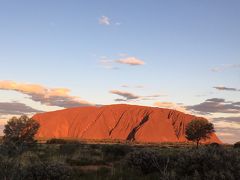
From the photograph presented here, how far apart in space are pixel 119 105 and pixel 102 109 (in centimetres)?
876

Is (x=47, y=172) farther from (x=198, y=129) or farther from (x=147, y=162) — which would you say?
(x=198, y=129)

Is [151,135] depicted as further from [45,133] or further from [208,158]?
[208,158]

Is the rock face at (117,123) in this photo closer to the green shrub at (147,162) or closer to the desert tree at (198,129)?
the desert tree at (198,129)

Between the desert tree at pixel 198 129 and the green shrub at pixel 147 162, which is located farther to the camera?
the desert tree at pixel 198 129

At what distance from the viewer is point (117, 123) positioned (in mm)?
173375

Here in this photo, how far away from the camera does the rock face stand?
161 metres

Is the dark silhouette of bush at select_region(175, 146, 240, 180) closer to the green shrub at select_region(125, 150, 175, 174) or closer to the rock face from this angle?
the green shrub at select_region(125, 150, 175, 174)

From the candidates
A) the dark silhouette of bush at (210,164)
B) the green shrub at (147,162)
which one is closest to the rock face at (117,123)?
the green shrub at (147,162)

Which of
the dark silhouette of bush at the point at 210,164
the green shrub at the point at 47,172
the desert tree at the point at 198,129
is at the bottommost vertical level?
the green shrub at the point at 47,172

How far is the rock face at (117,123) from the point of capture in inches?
6348

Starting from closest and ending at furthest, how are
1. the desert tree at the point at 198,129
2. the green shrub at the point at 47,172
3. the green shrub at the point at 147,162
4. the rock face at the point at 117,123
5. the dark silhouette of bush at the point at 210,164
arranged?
the dark silhouette of bush at the point at 210,164
the green shrub at the point at 47,172
the green shrub at the point at 147,162
the desert tree at the point at 198,129
the rock face at the point at 117,123

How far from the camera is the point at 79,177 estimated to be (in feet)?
47.9

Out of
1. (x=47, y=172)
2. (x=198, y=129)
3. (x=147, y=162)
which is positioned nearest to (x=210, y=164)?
(x=147, y=162)

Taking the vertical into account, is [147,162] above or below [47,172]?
above
